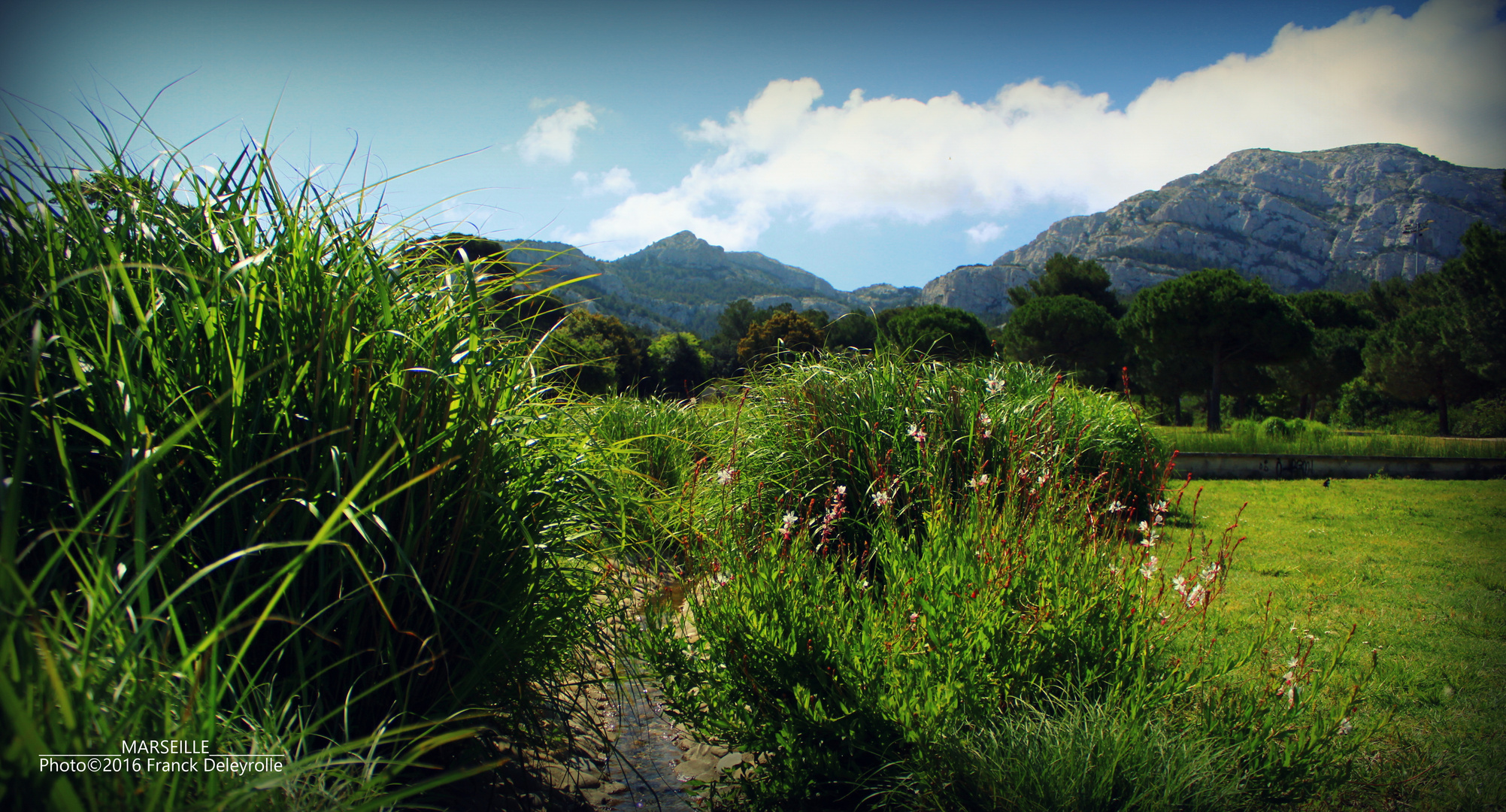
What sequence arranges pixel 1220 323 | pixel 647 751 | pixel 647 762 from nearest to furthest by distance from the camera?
1. pixel 647 762
2. pixel 647 751
3. pixel 1220 323

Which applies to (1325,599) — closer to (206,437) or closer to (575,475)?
(575,475)

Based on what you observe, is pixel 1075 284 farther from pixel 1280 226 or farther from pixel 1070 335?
pixel 1280 226

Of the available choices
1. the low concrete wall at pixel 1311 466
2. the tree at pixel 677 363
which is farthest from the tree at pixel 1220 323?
the tree at pixel 677 363

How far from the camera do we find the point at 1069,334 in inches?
1363

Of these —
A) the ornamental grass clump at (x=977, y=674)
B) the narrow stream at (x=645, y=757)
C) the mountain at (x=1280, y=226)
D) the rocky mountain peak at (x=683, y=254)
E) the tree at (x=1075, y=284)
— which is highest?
the rocky mountain peak at (x=683, y=254)

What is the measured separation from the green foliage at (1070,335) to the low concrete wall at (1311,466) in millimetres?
22392

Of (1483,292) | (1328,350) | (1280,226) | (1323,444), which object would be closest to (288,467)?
(1323,444)

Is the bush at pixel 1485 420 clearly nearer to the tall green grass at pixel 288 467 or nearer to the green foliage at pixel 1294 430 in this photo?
the green foliage at pixel 1294 430

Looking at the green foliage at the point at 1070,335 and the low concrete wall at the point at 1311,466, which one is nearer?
the low concrete wall at the point at 1311,466

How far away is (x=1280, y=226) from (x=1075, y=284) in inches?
3219

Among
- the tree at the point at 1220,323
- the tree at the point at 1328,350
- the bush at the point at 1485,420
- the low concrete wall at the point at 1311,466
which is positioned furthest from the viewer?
the tree at the point at 1328,350

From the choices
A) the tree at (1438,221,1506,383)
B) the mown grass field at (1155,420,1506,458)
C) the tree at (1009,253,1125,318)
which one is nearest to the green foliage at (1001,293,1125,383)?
the tree at (1009,253,1125,318)

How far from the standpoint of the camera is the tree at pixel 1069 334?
34250 mm

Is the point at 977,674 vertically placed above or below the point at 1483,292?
below
